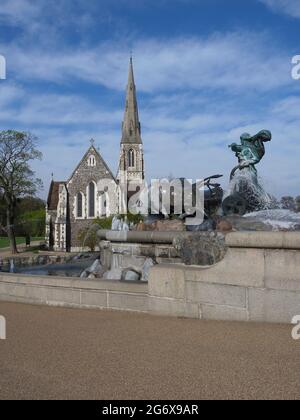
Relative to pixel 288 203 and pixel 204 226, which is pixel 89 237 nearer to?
pixel 288 203

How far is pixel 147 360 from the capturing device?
14.7ft

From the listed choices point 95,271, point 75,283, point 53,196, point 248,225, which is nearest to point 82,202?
point 53,196

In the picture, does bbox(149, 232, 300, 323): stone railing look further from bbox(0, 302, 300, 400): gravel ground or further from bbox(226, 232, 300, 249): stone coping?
bbox(0, 302, 300, 400): gravel ground

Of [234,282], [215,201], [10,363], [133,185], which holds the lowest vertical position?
[10,363]

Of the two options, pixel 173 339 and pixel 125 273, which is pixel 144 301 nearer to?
Result: pixel 173 339

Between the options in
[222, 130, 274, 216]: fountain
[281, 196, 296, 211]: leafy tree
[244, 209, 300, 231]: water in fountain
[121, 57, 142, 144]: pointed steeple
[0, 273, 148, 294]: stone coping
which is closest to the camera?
[0, 273, 148, 294]: stone coping

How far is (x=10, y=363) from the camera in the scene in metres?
4.58

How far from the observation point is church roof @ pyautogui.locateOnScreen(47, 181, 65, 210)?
62675mm

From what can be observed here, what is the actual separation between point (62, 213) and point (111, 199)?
259 inches

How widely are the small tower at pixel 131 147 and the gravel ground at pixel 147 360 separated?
70.9 m

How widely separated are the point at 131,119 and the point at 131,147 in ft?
17.6

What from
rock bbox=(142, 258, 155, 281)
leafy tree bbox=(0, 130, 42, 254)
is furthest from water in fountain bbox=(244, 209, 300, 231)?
leafy tree bbox=(0, 130, 42, 254)

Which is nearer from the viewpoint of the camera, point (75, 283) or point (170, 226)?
point (75, 283)
